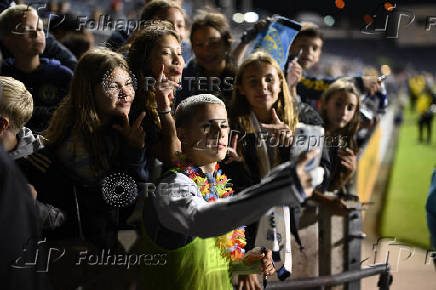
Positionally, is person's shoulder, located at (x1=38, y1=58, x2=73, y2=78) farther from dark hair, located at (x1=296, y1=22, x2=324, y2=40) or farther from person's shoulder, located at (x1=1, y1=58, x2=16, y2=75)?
dark hair, located at (x1=296, y1=22, x2=324, y2=40)

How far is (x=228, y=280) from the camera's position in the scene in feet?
5.53

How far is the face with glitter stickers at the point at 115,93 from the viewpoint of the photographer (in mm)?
1772

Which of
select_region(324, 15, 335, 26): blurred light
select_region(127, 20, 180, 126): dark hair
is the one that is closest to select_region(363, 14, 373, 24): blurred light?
select_region(324, 15, 335, 26): blurred light

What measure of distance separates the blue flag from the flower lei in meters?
0.59

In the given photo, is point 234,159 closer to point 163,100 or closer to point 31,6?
point 163,100

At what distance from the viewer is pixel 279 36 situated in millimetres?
2082

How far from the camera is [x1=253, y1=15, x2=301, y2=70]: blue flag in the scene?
2066mm

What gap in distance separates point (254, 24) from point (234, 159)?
2.01ft

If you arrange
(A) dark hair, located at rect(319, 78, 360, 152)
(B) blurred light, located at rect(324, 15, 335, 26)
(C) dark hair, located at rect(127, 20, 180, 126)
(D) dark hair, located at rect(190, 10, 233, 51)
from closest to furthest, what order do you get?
(C) dark hair, located at rect(127, 20, 180, 126)
(D) dark hair, located at rect(190, 10, 233, 51)
(A) dark hair, located at rect(319, 78, 360, 152)
(B) blurred light, located at rect(324, 15, 335, 26)

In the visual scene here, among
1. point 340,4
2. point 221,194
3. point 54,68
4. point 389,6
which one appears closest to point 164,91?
point 221,194

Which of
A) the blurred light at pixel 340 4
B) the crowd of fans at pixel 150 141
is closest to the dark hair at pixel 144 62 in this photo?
the crowd of fans at pixel 150 141

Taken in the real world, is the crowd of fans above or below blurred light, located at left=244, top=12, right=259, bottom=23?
below

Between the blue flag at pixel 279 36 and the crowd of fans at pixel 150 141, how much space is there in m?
0.06

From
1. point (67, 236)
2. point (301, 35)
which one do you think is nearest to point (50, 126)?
point (67, 236)
